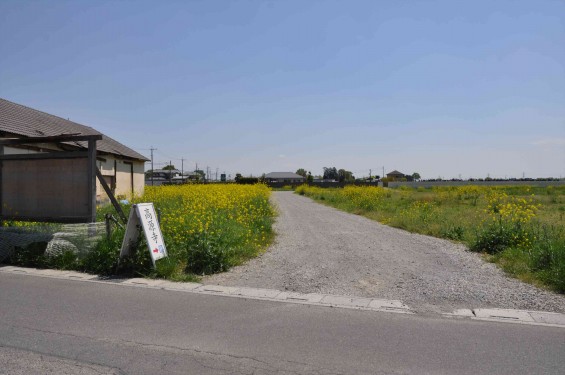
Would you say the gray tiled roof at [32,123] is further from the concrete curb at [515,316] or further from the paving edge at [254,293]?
the concrete curb at [515,316]

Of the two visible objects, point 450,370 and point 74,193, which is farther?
point 74,193

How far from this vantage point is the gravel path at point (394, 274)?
581 cm

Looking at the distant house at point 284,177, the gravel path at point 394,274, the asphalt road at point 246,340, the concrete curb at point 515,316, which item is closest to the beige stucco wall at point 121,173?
the gravel path at point 394,274

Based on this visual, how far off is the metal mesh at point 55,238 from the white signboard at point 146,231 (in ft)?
3.47

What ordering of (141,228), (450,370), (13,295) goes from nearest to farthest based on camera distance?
(450,370), (13,295), (141,228)

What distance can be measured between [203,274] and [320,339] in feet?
11.1

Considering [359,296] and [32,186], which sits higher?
[32,186]

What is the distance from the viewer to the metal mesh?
7.84m

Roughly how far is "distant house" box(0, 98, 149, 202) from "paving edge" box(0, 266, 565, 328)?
4.65 m

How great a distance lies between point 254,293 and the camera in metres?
6.13

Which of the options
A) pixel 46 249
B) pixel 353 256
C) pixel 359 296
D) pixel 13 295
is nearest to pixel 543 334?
pixel 359 296

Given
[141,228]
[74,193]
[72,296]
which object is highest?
[74,193]

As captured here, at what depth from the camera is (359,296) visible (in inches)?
236

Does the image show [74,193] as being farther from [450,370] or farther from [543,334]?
[543,334]
